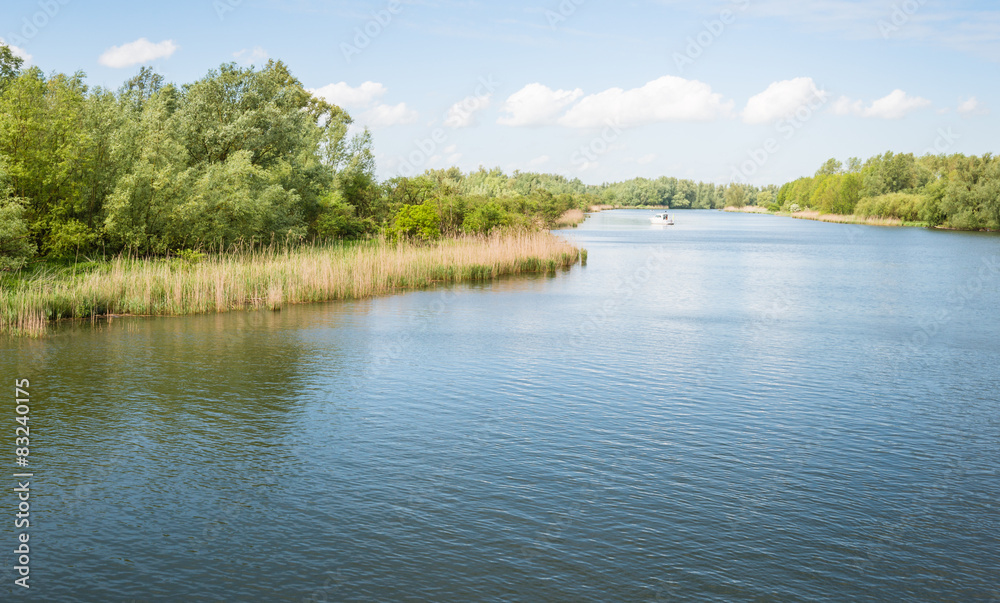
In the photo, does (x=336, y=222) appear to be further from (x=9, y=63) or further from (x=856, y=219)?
(x=856, y=219)

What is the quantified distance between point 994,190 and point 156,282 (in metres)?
93.7

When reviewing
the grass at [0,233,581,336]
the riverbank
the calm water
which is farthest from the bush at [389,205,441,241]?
the riverbank

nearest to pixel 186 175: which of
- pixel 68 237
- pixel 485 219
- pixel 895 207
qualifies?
pixel 68 237

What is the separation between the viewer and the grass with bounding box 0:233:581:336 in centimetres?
1920

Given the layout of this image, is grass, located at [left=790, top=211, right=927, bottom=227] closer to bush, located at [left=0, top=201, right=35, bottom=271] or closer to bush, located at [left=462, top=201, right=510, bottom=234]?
bush, located at [left=462, top=201, right=510, bottom=234]

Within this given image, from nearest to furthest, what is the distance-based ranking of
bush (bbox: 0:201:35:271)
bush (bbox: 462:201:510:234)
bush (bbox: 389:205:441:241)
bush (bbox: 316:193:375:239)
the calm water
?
the calm water < bush (bbox: 0:201:35:271) < bush (bbox: 389:205:441:241) < bush (bbox: 316:193:375:239) < bush (bbox: 462:201:510:234)

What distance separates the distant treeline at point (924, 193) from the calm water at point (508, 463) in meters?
82.0

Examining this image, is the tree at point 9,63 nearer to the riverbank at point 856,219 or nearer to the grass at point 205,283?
the grass at point 205,283

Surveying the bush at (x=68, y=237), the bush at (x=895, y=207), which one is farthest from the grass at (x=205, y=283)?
the bush at (x=895, y=207)

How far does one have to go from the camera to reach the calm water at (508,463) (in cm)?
657

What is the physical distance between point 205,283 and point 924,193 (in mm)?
110121

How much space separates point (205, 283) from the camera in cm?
2197

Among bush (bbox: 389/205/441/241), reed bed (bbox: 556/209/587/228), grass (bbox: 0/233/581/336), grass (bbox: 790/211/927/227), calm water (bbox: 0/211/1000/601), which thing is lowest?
calm water (bbox: 0/211/1000/601)

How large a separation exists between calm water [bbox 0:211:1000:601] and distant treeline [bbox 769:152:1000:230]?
82.0m
